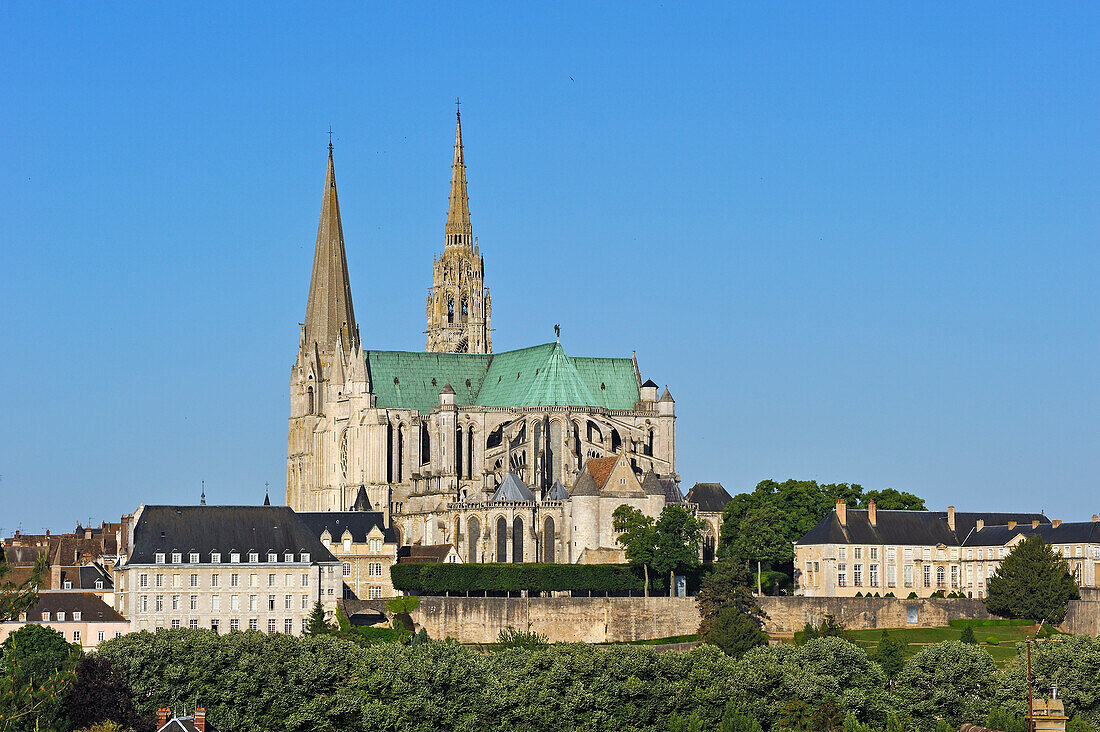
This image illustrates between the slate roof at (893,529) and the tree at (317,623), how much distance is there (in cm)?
3052

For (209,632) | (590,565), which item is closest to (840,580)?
(590,565)

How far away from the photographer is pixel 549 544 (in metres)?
126

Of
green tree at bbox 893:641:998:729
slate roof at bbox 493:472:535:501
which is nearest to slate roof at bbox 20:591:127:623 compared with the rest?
slate roof at bbox 493:472:535:501

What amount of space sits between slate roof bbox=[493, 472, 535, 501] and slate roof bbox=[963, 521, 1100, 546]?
2571 centimetres

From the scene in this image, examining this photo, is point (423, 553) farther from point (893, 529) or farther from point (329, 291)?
point (329, 291)

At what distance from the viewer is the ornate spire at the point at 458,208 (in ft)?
552

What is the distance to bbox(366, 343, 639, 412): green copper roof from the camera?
143m

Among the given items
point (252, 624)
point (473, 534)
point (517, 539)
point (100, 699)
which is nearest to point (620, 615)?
point (517, 539)

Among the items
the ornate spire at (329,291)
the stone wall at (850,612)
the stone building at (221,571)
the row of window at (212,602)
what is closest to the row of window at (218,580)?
the stone building at (221,571)

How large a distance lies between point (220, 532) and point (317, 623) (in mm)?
8594

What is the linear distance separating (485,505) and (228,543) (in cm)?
2383

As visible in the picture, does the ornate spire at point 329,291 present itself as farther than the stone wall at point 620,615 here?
Yes

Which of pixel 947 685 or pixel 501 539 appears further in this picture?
pixel 501 539

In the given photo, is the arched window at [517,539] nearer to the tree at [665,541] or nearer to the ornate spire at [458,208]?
the tree at [665,541]
